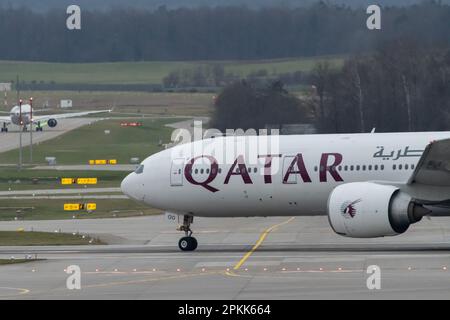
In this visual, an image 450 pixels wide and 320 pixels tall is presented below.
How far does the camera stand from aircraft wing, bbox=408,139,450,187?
34.1m

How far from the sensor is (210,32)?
9419 centimetres

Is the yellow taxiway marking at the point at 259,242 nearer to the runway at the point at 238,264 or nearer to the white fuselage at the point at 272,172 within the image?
the runway at the point at 238,264

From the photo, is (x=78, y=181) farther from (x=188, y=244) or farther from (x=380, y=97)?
(x=188, y=244)

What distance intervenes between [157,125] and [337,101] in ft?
140

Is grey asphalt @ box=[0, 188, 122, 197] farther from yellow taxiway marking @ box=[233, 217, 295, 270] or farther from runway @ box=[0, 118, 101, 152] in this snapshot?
runway @ box=[0, 118, 101, 152]

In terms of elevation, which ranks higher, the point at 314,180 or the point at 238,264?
the point at 314,180

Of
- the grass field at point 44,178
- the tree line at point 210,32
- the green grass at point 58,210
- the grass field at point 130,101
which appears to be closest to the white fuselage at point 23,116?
the tree line at point 210,32

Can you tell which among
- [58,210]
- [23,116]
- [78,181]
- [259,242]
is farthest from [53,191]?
[23,116]

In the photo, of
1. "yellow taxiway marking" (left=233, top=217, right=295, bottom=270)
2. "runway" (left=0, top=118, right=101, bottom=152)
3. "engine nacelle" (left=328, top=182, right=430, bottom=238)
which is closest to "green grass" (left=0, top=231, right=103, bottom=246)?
"yellow taxiway marking" (left=233, top=217, right=295, bottom=270)

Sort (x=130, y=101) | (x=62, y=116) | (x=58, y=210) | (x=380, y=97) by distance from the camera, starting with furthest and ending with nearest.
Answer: (x=130, y=101) → (x=62, y=116) → (x=380, y=97) → (x=58, y=210)

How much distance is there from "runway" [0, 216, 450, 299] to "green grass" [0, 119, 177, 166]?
126ft

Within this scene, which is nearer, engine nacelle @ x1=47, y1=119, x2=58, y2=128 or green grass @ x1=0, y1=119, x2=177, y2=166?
green grass @ x1=0, y1=119, x2=177, y2=166

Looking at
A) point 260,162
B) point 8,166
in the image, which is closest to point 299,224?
point 260,162

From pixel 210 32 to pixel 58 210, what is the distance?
142 ft
